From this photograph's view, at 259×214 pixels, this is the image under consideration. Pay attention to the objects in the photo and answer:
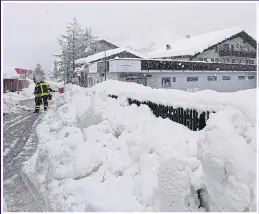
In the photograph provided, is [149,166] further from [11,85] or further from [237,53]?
[237,53]

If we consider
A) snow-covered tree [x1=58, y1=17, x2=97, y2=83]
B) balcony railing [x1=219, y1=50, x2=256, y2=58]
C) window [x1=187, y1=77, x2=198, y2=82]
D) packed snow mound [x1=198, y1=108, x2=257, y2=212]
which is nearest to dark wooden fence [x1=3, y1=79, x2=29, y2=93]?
snow-covered tree [x1=58, y1=17, x2=97, y2=83]

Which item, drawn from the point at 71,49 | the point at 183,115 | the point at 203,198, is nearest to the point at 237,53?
the point at 71,49

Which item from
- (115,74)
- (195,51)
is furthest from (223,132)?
(195,51)

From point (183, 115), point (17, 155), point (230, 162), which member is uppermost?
point (183, 115)

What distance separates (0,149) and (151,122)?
14.6 feet

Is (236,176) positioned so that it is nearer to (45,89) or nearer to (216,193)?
(216,193)

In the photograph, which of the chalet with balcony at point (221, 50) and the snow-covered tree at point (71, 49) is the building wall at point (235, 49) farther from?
the snow-covered tree at point (71, 49)

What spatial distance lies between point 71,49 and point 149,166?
4365 centimetres

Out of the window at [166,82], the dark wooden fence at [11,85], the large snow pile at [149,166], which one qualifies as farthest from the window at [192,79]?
the large snow pile at [149,166]

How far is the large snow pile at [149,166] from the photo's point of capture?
458 cm

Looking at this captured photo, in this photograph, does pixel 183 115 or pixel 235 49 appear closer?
pixel 183 115

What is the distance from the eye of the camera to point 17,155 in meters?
8.99

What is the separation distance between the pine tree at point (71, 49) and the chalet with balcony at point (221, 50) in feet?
43.0

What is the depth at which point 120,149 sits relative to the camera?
7.34 m
